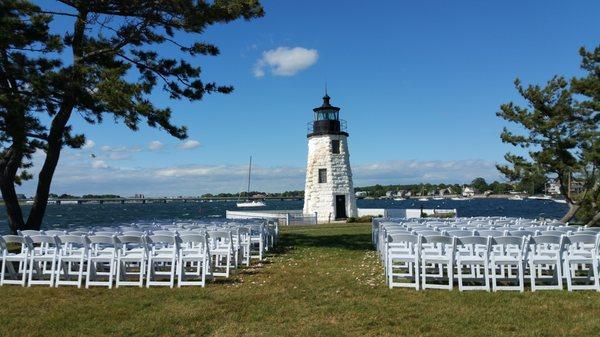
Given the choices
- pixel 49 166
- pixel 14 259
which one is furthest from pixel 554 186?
pixel 14 259

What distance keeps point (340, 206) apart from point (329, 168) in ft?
9.05

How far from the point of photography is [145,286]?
828cm

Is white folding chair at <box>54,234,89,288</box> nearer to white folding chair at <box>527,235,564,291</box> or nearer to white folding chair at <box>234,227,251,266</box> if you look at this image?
white folding chair at <box>234,227,251,266</box>

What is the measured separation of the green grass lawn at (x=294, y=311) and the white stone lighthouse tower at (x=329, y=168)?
25965 mm

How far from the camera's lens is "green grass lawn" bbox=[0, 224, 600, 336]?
18.3ft

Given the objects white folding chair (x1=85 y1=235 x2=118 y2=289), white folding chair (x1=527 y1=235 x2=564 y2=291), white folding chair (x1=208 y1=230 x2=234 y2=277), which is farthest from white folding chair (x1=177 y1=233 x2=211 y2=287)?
white folding chair (x1=527 y1=235 x2=564 y2=291)

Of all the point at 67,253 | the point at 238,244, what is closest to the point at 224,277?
the point at 238,244

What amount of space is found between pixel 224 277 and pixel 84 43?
8799 millimetres

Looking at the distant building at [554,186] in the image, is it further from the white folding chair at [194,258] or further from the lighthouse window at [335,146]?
the white folding chair at [194,258]

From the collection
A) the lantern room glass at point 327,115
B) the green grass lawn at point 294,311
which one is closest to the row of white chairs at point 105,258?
the green grass lawn at point 294,311

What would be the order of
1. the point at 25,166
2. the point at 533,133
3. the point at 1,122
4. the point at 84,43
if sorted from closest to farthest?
the point at 1,122, the point at 84,43, the point at 25,166, the point at 533,133

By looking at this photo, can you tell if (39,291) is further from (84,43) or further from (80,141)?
(84,43)

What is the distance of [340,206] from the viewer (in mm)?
34969

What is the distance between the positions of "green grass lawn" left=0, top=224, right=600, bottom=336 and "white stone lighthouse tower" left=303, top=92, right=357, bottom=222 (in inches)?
1022
